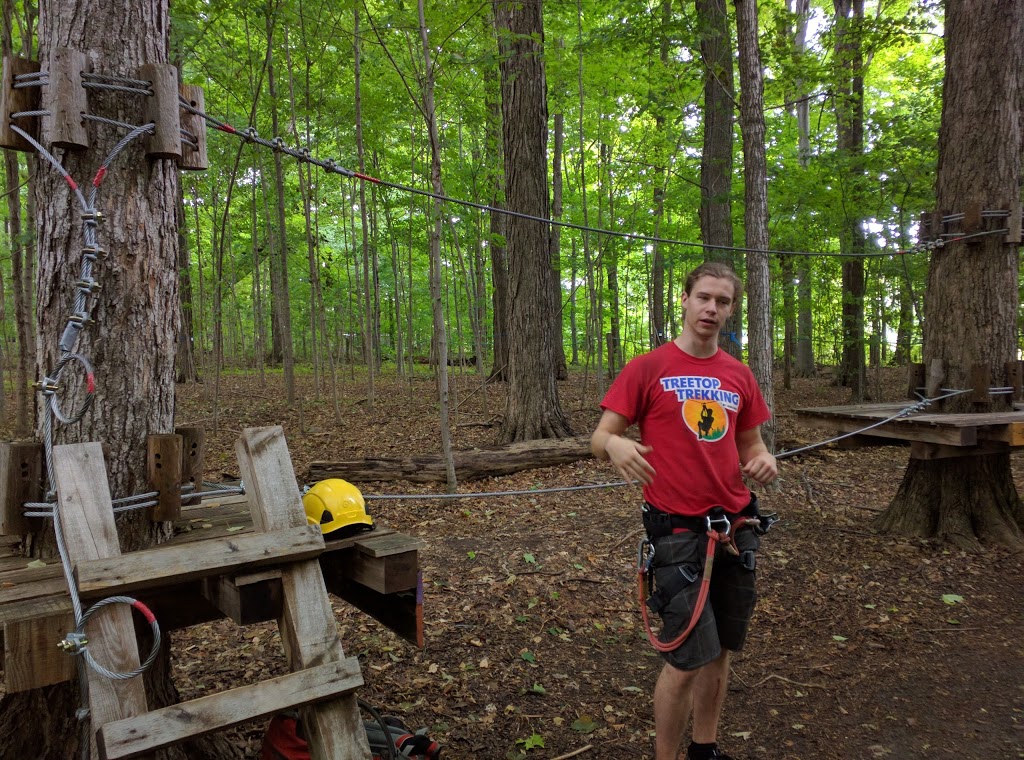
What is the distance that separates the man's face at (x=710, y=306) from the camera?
239 cm

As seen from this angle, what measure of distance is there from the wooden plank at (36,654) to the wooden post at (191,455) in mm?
694

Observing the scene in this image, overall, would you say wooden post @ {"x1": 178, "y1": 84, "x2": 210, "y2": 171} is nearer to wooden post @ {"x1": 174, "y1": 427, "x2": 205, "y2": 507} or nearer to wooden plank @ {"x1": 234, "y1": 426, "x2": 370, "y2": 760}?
wooden post @ {"x1": 174, "y1": 427, "x2": 205, "y2": 507}

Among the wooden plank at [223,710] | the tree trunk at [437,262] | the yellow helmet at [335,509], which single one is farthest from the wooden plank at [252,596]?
the tree trunk at [437,262]

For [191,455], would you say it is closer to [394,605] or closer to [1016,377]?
[394,605]

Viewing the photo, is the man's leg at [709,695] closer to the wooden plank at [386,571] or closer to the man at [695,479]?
the man at [695,479]

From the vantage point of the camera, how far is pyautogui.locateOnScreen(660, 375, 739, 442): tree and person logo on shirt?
2375mm

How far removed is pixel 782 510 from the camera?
6117mm

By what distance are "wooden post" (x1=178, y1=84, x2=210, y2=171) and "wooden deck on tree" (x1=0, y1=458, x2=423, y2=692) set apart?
4.46 feet

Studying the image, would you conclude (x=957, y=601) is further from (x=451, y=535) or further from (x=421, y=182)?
Answer: (x=421, y=182)

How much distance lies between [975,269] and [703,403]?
380cm

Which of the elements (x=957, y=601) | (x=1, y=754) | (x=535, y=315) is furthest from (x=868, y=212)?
(x=1, y=754)

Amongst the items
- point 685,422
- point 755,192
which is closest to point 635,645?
point 685,422

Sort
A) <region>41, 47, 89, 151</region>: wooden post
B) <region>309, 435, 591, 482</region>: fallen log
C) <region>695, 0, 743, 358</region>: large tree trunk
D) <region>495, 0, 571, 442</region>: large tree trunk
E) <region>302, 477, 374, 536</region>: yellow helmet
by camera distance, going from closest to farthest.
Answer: <region>41, 47, 89, 151</region>: wooden post, <region>302, 477, 374, 536</region>: yellow helmet, <region>309, 435, 591, 482</region>: fallen log, <region>495, 0, 571, 442</region>: large tree trunk, <region>695, 0, 743, 358</region>: large tree trunk

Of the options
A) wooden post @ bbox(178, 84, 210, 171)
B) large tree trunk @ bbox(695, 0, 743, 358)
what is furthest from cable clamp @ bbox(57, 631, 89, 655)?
large tree trunk @ bbox(695, 0, 743, 358)
